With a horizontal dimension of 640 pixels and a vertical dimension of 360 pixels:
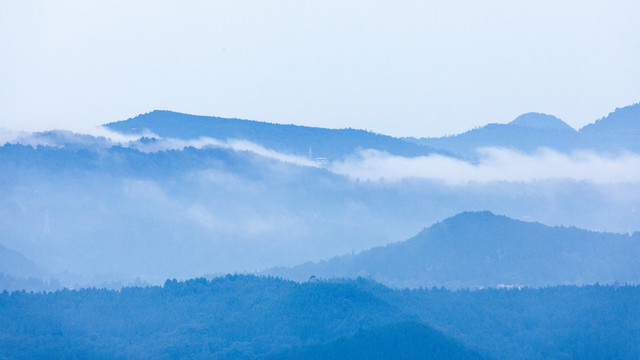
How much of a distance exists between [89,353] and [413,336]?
1747 inches

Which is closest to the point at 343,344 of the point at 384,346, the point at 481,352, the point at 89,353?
the point at 384,346

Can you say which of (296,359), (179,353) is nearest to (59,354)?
(179,353)

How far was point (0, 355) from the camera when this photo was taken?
195m

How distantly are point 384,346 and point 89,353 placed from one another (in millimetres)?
40794

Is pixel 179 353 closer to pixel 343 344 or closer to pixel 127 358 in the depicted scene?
pixel 127 358

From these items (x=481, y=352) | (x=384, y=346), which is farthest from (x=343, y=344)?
(x=481, y=352)

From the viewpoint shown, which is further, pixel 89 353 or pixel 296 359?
pixel 89 353

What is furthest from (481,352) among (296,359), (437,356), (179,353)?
(179,353)

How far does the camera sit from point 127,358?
648ft

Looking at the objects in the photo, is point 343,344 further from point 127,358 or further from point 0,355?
point 0,355

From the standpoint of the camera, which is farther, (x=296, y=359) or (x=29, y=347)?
(x=29, y=347)

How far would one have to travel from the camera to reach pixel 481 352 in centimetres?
19888

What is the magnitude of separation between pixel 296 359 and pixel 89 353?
1219 inches

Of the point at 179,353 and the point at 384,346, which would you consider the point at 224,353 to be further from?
the point at 384,346
